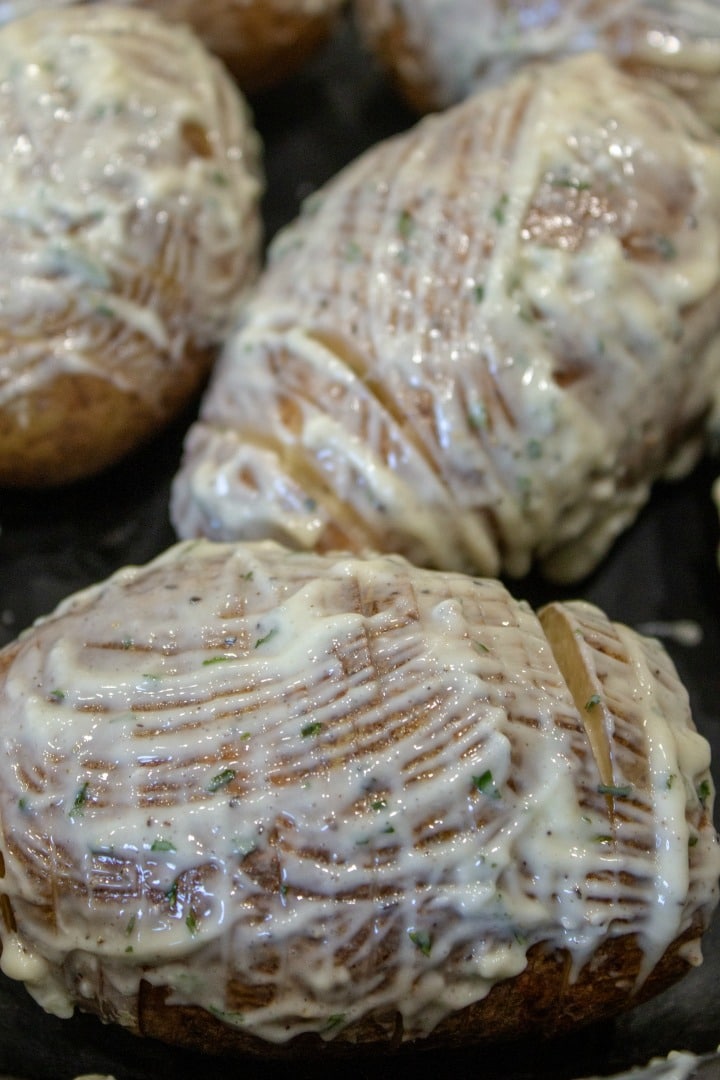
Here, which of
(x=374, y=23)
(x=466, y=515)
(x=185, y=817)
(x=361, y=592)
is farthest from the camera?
(x=374, y=23)

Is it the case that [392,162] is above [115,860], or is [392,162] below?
above

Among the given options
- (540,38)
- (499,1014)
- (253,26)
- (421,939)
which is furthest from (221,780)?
(253,26)

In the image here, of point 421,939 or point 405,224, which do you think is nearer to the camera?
point 421,939

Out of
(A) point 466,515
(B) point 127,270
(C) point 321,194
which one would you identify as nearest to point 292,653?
(A) point 466,515

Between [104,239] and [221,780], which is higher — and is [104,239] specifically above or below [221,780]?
above

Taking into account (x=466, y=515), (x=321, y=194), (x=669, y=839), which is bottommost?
(x=669, y=839)

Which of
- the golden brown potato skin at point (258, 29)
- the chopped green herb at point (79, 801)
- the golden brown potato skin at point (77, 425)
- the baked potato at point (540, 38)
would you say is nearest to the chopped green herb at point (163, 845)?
the chopped green herb at point (79, 801)

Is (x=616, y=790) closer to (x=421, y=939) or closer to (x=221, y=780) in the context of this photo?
(x=421, y=939)

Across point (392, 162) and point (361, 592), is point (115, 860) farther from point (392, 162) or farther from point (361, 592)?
point (392, 162)
